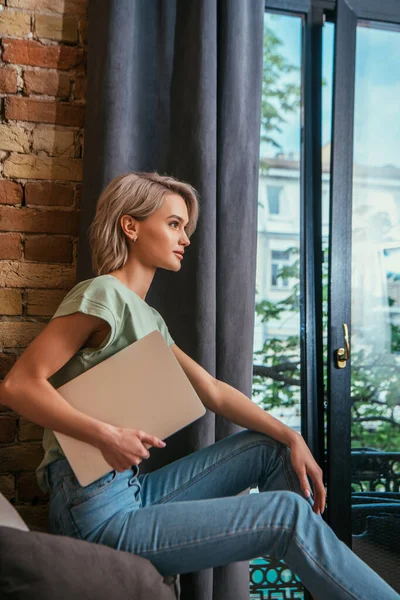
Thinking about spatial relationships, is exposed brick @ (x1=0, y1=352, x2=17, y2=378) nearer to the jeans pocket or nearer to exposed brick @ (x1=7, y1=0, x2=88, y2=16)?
the jeans pocket

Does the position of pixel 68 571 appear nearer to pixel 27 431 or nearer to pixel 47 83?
pixel 27 431

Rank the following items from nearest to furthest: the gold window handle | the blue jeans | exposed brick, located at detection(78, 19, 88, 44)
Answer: the blue jeans → exposed brick, located at detection(78, 19, 88, 44) → the gold window handle

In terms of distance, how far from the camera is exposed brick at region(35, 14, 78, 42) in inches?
74.6

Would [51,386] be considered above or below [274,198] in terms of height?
below

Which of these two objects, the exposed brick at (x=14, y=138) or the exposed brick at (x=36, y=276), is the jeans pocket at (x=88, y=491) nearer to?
the exposed brick at (x=36, y=276)

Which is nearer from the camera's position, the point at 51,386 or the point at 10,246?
the point at 51,386

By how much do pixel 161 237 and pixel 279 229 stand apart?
79 cm

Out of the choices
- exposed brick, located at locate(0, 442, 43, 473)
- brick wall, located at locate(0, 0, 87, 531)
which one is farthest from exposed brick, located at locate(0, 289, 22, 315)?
exposed brick, located at locate(0, 442, 43, 473)

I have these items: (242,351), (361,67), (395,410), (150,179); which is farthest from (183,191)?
(395,410)

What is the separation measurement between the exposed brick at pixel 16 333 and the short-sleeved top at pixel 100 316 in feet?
1.55

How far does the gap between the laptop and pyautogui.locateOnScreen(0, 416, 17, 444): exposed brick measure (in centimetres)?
59

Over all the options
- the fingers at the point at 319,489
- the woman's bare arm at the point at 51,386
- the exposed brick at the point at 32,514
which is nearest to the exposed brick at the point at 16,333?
the exposed brick at the point at 32,514

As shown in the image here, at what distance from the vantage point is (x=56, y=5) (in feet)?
6.28

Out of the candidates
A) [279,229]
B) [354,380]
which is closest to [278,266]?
[279,229]
